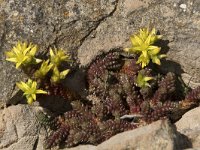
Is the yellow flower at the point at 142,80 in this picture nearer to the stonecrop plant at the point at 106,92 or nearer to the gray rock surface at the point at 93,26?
the stonecrop plant at the point at 106,92

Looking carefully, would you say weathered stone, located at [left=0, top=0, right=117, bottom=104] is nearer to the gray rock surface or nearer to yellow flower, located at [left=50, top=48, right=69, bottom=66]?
the gray rock surface

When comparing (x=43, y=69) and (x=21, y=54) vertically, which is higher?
(x=21, y=54)

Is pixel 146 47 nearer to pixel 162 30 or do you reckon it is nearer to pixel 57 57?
pixel 162 30

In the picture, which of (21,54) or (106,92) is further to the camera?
(106,92)

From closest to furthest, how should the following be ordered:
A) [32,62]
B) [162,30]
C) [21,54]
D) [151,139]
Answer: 1. [151,139]
2. [21,54]
3. [32,62]
4. [162,30]


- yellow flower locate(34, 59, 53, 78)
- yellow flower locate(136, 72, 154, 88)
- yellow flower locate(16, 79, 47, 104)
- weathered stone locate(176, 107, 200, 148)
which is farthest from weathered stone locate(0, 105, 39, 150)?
weathered stone locate(176, 107, 200, 148)

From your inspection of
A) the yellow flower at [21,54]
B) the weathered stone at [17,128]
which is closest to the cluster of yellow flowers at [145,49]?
the yellow flower at [21,54]

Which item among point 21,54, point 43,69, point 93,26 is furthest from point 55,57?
point 93,26

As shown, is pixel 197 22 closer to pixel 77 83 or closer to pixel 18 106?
pixel 77 83
